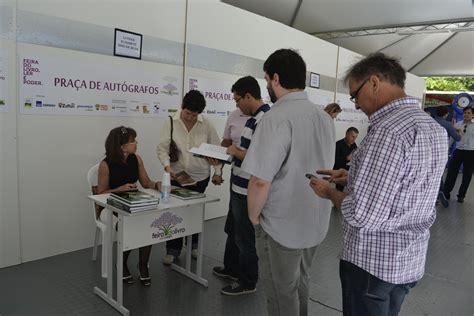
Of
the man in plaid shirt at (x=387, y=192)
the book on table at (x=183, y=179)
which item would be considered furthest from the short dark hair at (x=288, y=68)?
the book on table at (x=183, y=179)

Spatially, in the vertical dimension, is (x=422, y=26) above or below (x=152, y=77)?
above

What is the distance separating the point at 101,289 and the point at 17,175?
43.0 inches

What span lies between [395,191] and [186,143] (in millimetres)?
2115

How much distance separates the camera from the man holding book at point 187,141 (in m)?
2.94

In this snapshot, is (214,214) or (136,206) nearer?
(136,206)

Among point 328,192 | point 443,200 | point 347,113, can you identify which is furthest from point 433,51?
point 328,192

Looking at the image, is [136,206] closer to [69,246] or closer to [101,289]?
[101,289]

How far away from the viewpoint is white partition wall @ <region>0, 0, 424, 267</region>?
2.76 meters

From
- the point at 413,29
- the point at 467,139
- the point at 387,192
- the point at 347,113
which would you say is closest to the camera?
the point at 387,192

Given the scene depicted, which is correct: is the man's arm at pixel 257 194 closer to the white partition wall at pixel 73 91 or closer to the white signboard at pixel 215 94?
the white partition wall at pixel 73 91

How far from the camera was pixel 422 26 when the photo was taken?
6.81 meters

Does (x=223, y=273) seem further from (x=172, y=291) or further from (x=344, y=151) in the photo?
(x=344, y=151)

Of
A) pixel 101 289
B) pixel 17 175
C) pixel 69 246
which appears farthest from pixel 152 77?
pixel 101 289

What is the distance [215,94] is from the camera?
431 centimetres
